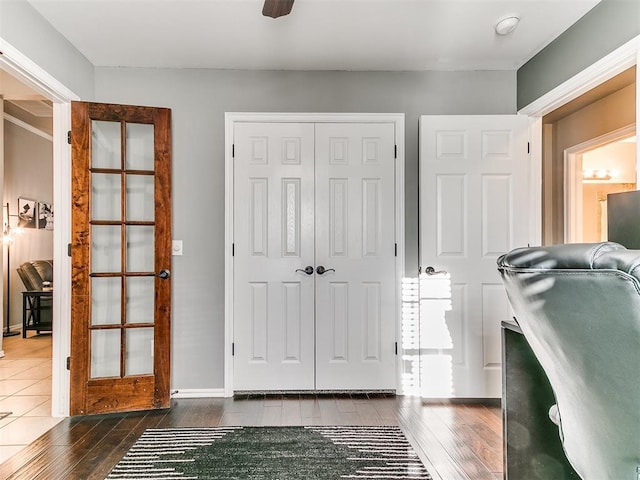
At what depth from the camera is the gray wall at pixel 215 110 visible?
3227 millimetres

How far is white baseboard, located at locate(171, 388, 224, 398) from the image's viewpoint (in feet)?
10.5

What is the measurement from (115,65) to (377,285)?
2.56 metres

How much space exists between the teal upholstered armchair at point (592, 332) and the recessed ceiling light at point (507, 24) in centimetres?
230

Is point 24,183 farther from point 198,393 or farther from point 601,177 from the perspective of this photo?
point 601,177

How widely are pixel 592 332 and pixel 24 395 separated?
3.83 m

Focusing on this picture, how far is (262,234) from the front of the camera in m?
3.25

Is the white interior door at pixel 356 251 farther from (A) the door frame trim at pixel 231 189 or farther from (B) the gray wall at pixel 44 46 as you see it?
(B) the gray wall at pixel 44 46

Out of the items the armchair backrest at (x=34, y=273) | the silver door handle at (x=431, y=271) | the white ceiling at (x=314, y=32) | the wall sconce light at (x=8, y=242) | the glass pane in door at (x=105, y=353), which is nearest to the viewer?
the white ceiling at (x=314, y=32)

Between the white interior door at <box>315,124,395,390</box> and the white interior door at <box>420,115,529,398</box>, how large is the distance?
10.8 inches

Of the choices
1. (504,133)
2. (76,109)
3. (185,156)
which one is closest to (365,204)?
(504,133)

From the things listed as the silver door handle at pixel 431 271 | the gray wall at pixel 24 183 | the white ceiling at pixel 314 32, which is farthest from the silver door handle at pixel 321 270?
the gray wall at pixel 24 183

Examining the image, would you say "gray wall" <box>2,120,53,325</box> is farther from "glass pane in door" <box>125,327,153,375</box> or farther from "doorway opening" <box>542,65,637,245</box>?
"doorway opening" <box>542,65,637,245</box>

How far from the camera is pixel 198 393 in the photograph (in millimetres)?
3205

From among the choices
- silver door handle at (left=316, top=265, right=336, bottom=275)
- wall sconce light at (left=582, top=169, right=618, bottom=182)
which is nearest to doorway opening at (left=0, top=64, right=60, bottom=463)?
silver door handle at (left=316, top=265, right=336, bottom=275)
